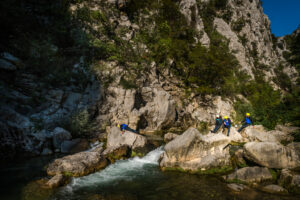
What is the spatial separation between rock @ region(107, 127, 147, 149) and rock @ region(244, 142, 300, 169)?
779cm

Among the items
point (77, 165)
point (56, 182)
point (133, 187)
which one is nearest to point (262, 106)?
point (133, 187)

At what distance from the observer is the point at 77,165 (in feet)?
30.5

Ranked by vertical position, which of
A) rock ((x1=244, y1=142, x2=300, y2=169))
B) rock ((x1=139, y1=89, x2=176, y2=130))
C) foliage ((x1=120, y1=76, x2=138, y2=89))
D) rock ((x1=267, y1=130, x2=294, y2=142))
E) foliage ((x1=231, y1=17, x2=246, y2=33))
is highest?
foliage ((x1=231, y1=17, x2=246, y2=33))

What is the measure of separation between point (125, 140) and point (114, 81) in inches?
389

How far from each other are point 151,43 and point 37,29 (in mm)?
15899

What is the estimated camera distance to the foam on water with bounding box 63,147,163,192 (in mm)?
8317

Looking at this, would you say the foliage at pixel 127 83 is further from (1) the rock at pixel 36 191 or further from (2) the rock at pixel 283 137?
(2) the rock at pixel 283 137

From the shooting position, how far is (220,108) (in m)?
27.2

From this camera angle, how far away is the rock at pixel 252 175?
8033 millimetres

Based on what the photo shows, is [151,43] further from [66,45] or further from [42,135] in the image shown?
[42,135]

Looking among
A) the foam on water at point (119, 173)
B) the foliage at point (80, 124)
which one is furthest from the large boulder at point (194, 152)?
the foliage at point (80, 124)

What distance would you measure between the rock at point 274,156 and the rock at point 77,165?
8.88 metres

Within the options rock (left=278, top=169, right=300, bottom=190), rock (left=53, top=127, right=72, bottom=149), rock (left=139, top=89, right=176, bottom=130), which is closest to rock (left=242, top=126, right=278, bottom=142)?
rock (left=278, top=169, right=300, bottom=190)

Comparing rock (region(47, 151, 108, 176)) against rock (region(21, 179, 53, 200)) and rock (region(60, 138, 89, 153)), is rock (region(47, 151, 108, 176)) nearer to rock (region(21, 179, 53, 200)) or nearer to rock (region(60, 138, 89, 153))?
rock (region(21, 179, 53, 200))
